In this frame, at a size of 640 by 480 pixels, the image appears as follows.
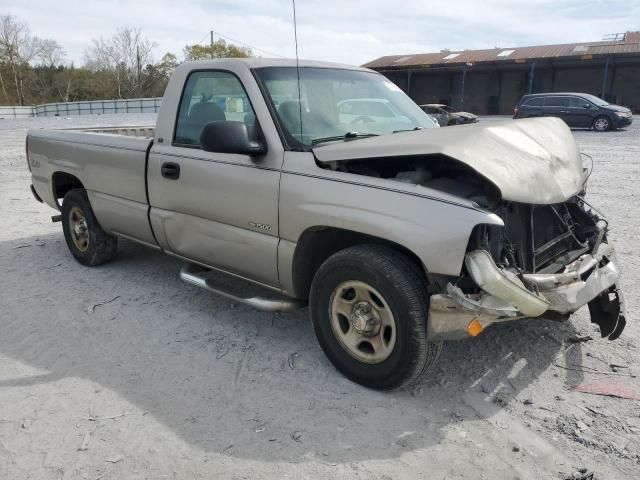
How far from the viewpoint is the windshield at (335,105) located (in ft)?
11.8

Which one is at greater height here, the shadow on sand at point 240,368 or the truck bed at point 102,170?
the truck bed at point 102,170

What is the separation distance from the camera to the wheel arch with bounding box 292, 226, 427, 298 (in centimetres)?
331

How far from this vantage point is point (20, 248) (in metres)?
6.22

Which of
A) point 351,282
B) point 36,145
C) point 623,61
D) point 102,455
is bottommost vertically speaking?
point 102,455

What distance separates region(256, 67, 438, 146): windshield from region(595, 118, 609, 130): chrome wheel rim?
20010mm

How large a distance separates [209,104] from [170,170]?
58 cm

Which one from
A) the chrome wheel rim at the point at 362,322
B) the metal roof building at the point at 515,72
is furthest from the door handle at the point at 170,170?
the metal roof building at the point at 515,72

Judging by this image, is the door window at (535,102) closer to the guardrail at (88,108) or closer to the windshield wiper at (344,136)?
the guardrail at (88,108)

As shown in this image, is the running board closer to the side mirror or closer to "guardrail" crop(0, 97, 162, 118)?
the side mirror

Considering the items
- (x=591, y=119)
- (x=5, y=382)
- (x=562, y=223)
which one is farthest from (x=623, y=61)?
(x=5, y=382)

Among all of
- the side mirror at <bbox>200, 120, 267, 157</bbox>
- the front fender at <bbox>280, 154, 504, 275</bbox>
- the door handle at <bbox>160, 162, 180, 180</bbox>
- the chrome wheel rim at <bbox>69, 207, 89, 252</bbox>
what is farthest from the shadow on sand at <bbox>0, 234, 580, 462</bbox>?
the side mirror at <bbox>200, 120, 267, 157</bbox>

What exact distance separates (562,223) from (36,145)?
17.1 feet

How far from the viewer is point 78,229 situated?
5.59 meters

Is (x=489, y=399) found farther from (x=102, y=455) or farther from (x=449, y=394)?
Answer: (x=102, y=455)
